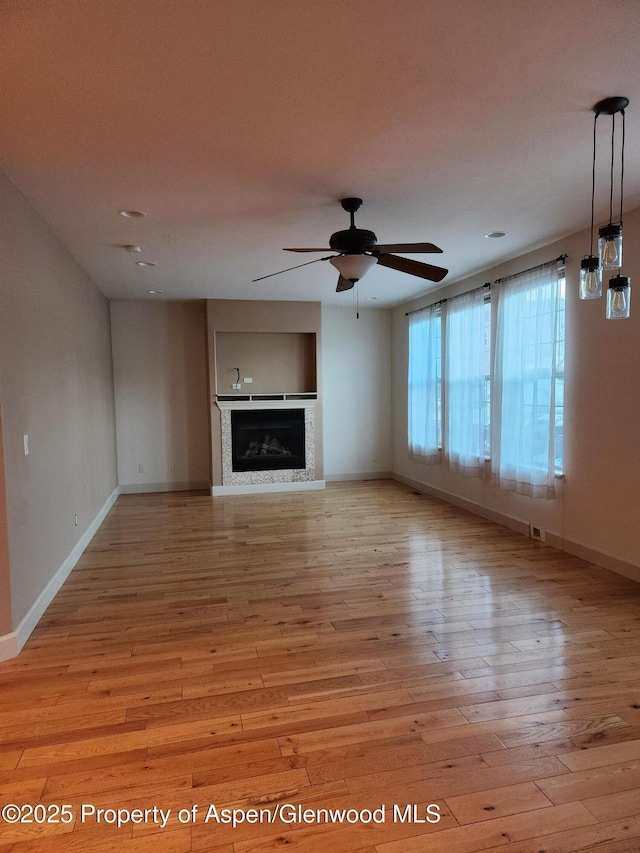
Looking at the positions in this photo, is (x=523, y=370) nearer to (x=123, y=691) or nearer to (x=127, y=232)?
(x=127, y=232)

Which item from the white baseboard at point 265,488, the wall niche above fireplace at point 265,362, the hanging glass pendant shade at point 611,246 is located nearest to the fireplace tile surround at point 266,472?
the white baseboard at point 265,488

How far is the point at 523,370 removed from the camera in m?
4.61

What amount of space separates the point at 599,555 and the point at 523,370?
1668mm

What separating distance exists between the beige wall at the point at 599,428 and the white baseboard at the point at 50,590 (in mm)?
4007

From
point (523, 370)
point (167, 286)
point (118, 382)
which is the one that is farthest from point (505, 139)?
point (118, 382)

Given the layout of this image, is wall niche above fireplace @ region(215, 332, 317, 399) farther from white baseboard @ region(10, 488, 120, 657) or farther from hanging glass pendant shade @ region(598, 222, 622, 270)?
hanging glass pendant shade @ region(598, 222, 622, 270)

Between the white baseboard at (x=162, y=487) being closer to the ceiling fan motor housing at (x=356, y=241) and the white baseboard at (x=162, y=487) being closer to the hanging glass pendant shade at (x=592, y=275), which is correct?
the ceiling fan motor housing at (x=356, y=241)

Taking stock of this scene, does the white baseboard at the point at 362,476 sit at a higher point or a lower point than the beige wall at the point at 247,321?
lower

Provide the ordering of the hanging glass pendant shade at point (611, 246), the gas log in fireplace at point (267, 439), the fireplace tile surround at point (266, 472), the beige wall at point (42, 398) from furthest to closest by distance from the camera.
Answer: the gas log in fireplace at point (267, 439)
the fireplace tile surround at point (266, 472)
the beige wall at point (42, 398)
the hanging glass pendant shade at point (611, 246)

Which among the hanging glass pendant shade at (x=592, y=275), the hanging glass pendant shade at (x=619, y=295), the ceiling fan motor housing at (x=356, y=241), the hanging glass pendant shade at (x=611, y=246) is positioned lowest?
the hanging glass pendant shade at (x=619, y=295)

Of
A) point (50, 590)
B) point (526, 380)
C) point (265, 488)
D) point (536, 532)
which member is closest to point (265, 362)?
point (265, 488)

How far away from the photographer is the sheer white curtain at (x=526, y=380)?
436cm

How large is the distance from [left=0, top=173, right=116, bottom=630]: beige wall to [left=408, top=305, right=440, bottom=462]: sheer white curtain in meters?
3.93

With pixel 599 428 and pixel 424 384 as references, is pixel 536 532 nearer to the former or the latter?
pixel 599 428
